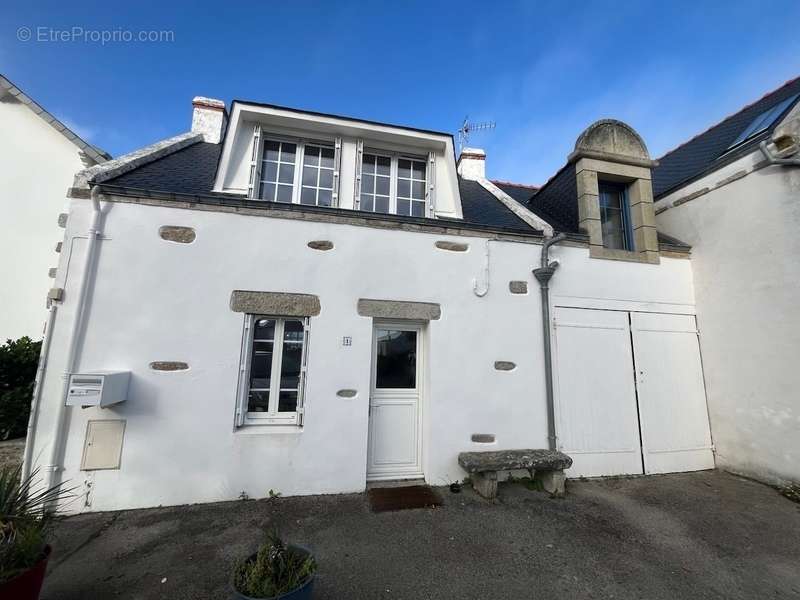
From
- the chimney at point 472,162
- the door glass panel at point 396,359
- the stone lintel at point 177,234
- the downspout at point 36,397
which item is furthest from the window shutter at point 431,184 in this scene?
the downspout at point 36,397

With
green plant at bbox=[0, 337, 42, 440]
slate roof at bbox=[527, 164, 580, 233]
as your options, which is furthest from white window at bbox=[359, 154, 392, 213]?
green plant at bbox=[0, 337, 42, 440]

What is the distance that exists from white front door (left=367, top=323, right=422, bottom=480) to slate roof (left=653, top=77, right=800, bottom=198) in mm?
5241

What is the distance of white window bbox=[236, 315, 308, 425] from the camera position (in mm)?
4055

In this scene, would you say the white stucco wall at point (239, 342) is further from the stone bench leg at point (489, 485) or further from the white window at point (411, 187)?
the white window at point (411, 187)

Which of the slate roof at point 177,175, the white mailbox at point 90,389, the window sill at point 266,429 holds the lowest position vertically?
the window sill at point 266,429

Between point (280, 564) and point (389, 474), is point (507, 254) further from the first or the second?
point (280, 564)

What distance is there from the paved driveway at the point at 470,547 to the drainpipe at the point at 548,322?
0.79m

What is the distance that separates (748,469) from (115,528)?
24.9ft

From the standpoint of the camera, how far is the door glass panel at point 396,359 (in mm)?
4547

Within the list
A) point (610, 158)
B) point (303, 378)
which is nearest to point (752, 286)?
point (610, 158)

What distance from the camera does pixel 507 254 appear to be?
4.85 m

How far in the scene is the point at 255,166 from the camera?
183 inches

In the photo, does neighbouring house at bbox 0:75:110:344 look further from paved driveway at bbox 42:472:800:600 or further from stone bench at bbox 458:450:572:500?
stone bench at bbox 458:450:572:500

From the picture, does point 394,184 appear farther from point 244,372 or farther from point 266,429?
point 266,429
